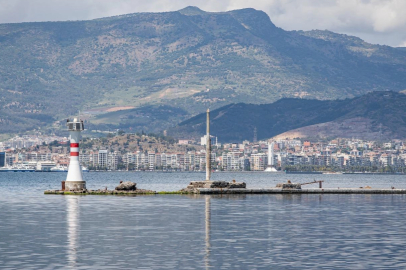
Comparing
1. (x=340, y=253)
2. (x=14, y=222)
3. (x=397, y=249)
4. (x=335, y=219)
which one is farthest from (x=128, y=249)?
(x=335, y=219)

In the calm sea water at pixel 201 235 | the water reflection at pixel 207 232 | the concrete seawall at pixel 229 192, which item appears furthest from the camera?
the concrete seawall at pixel 229 192

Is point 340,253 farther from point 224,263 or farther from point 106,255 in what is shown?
point 106,255

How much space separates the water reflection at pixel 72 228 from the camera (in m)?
39.2

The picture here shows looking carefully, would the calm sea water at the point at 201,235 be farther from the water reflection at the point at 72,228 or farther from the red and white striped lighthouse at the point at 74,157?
the red and white striped lighthouse at the point at 74,157

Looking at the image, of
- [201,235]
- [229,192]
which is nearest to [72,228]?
[201,235]

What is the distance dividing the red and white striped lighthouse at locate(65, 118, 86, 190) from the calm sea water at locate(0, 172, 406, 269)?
721 centimetres

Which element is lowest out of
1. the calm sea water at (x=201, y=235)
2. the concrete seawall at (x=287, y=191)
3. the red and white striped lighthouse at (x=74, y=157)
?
the calm sea water at (x=201, y=235)

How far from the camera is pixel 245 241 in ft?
151

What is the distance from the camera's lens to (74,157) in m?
84.8

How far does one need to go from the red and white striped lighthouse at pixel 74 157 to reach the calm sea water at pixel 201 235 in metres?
7.21

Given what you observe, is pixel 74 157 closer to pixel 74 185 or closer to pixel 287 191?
pixel 74 185

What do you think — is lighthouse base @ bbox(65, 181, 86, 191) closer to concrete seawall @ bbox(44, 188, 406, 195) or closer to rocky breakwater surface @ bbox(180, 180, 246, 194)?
concrete seawall @ bbox(44, 188, 406, 195)

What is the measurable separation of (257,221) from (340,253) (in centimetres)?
1791

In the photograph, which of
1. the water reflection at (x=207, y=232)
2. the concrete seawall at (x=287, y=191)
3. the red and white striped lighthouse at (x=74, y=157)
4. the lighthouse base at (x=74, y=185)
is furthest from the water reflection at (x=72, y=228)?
the concrete seawall at (x=287, y=191)
